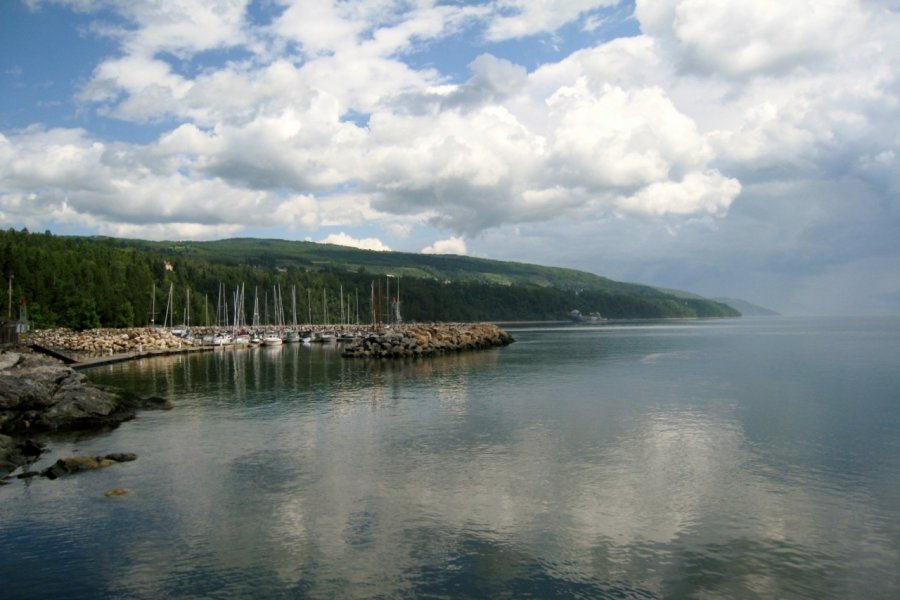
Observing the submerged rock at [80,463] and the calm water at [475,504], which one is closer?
the calm water at [475,504]

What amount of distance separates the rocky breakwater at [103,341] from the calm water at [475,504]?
2224 inches

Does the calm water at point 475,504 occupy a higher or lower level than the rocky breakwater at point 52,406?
lower

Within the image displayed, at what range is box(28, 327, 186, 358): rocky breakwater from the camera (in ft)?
296

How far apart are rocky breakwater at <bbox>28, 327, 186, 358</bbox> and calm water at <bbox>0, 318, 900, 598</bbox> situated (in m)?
56.5

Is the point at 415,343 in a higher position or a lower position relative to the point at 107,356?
higher

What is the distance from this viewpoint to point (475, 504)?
73.4 feet

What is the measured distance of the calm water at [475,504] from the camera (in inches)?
653

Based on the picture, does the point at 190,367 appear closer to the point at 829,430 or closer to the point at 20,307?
the point at 20,307

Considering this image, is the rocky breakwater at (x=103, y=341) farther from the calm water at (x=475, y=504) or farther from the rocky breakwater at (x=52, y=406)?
the calm water at (x=475, y=504)

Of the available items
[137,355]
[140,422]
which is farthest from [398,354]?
[140,422]

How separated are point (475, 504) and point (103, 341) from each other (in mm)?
88045

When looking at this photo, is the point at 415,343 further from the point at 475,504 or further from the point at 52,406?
the point at 475,504

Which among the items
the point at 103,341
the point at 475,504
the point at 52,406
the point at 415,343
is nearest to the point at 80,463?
the point at 52,406

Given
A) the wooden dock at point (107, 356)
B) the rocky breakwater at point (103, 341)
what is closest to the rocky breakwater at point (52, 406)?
the wooden dock at point (107, 356)
